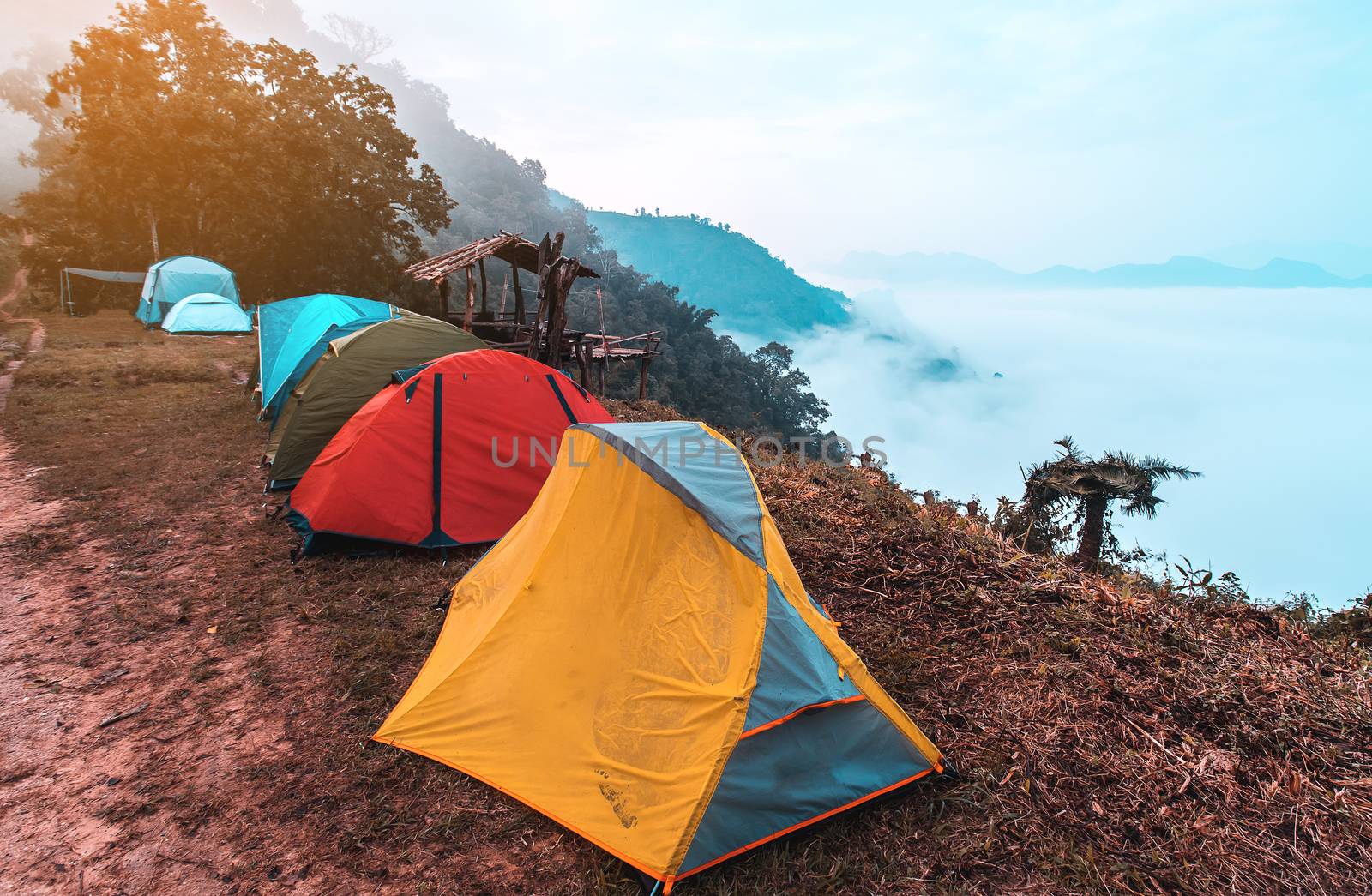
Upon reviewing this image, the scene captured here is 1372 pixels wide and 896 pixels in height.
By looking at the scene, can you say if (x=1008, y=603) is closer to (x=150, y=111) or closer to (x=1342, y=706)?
(x=1342, y=706)

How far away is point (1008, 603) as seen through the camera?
15.6 feet

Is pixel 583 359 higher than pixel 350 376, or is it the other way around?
pixel 583 359

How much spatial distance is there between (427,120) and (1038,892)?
462ft

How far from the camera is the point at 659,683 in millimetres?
3174

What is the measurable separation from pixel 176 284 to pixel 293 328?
51.6 feet

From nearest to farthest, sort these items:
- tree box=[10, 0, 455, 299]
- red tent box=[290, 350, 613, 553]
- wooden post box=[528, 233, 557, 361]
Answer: red tent box=[290, 350, 613, 553] < wooden post box=[528, 233, 557, 361] < tree box=[10, 0, 455, 299]

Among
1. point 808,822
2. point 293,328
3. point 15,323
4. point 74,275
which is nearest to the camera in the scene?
point 808,822

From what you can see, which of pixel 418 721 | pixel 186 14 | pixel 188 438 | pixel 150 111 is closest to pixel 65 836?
pixel 418 721

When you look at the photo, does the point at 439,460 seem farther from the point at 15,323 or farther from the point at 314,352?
the point at 15,323

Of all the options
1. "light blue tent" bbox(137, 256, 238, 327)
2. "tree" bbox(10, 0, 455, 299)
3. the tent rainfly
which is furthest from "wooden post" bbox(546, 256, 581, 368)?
the tent rainfly

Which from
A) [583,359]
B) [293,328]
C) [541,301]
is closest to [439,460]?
[541,301]

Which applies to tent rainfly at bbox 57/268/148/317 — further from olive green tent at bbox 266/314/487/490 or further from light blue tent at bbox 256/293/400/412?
olive green tent at bbox 266/314/487/490

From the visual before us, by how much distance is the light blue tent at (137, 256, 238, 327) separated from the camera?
827 inches

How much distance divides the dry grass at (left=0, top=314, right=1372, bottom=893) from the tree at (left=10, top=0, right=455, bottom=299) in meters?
23.9
